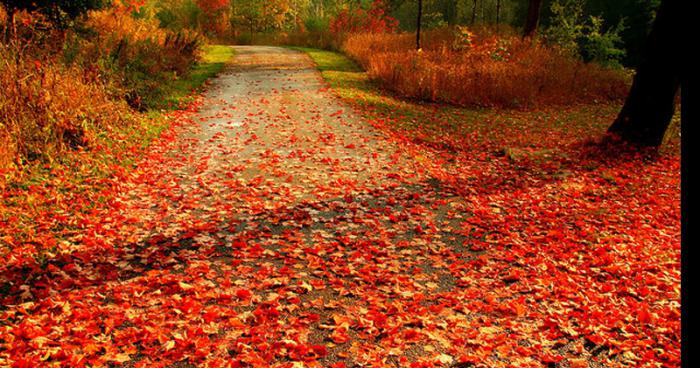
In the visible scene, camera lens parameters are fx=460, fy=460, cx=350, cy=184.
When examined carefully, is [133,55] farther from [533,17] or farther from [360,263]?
[533,17]

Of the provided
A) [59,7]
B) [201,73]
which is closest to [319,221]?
[59,7]

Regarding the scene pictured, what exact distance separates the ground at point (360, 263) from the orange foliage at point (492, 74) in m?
5.39

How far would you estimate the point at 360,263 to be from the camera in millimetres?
5371

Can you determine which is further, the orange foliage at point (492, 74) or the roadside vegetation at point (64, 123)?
the orange foliage at point (492, 74)

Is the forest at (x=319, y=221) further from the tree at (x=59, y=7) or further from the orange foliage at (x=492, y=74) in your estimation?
the orange foliage at (x=492, y=74)

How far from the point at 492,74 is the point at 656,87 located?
6.43 metres

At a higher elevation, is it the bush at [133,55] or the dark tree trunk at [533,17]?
the dark tree trunk at [533,17]

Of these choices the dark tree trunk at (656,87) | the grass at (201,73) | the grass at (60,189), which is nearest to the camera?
the grass at (60,189)

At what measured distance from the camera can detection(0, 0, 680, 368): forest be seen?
407 cm

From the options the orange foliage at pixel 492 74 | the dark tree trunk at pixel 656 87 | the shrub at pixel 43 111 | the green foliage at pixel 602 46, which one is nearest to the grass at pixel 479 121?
the orange foliage at pixel 492 74

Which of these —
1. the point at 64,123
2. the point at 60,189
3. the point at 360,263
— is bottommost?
the point at 360,263

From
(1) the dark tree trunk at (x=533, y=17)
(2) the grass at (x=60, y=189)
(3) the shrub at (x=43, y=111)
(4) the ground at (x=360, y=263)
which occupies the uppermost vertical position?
(1) the dark tree trunk at (x=533, y=17)

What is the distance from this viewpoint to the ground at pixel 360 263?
397 centimetres

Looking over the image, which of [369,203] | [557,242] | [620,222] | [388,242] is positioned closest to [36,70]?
[369,203]
